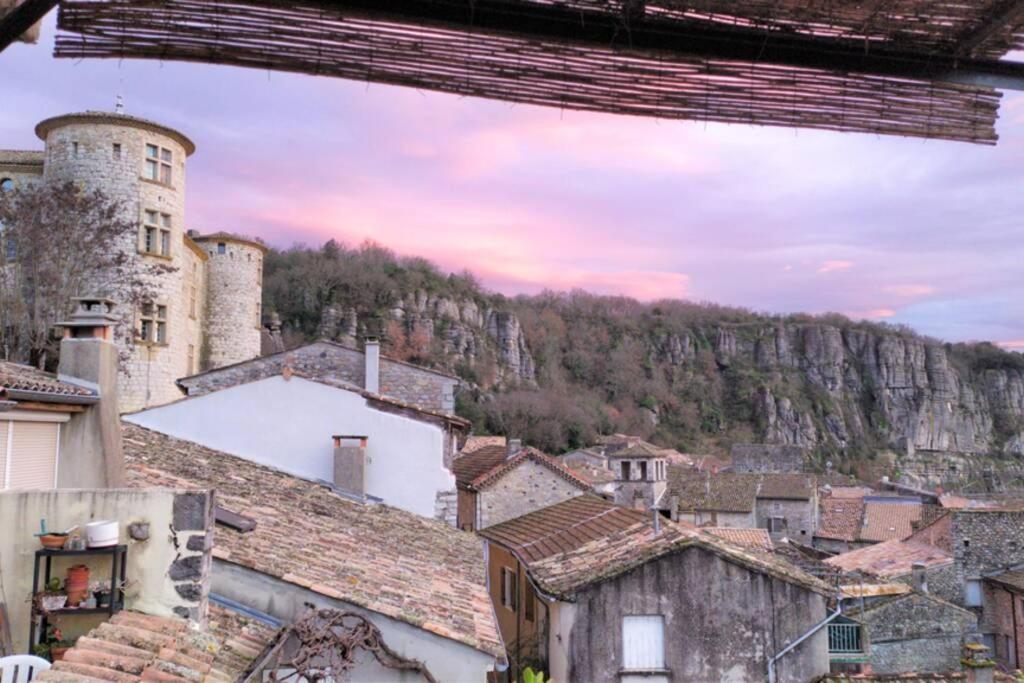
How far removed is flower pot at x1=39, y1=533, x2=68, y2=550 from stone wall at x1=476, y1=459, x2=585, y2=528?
14728 mm

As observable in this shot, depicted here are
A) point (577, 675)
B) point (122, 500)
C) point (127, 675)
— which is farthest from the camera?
point (577, 675)

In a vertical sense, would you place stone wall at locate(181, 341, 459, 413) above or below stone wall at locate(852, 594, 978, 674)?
above

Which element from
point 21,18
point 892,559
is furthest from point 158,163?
point 21,18

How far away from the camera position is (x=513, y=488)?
20078 millimetres

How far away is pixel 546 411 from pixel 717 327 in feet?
194

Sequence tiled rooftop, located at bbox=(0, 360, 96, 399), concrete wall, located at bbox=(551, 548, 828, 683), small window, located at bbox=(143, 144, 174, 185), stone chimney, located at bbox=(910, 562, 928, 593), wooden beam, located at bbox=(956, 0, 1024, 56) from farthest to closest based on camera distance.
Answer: small window, located at bbox=(143, 144, 174, 185) → stone chimney, located at bbox=(910, 562, 928, 593) → concrete wall, located at bbox=(551, 548, 828, 683) → tiled rooftop, located at bbox=(0, 360, 96, 399) → wooden beam, located at bbox=(956, 0, 1024, 56)

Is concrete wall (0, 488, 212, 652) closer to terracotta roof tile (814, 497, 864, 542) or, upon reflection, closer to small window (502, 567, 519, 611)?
small window (502, 567, 519, 611)

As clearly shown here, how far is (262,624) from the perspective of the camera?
276 inches

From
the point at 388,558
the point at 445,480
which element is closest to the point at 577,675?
the point at 445,480

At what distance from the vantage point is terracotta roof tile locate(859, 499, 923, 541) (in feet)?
117

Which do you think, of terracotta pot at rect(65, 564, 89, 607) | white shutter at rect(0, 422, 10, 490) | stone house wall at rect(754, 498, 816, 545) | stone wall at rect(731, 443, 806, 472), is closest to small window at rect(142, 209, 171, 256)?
white shutter at rect(0, 422, 10, 490)

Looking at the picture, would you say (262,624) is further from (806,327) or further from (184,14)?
(806,327)

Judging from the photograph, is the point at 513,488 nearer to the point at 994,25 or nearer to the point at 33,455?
the point at 33,455

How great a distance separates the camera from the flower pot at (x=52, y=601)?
16.7 ft
